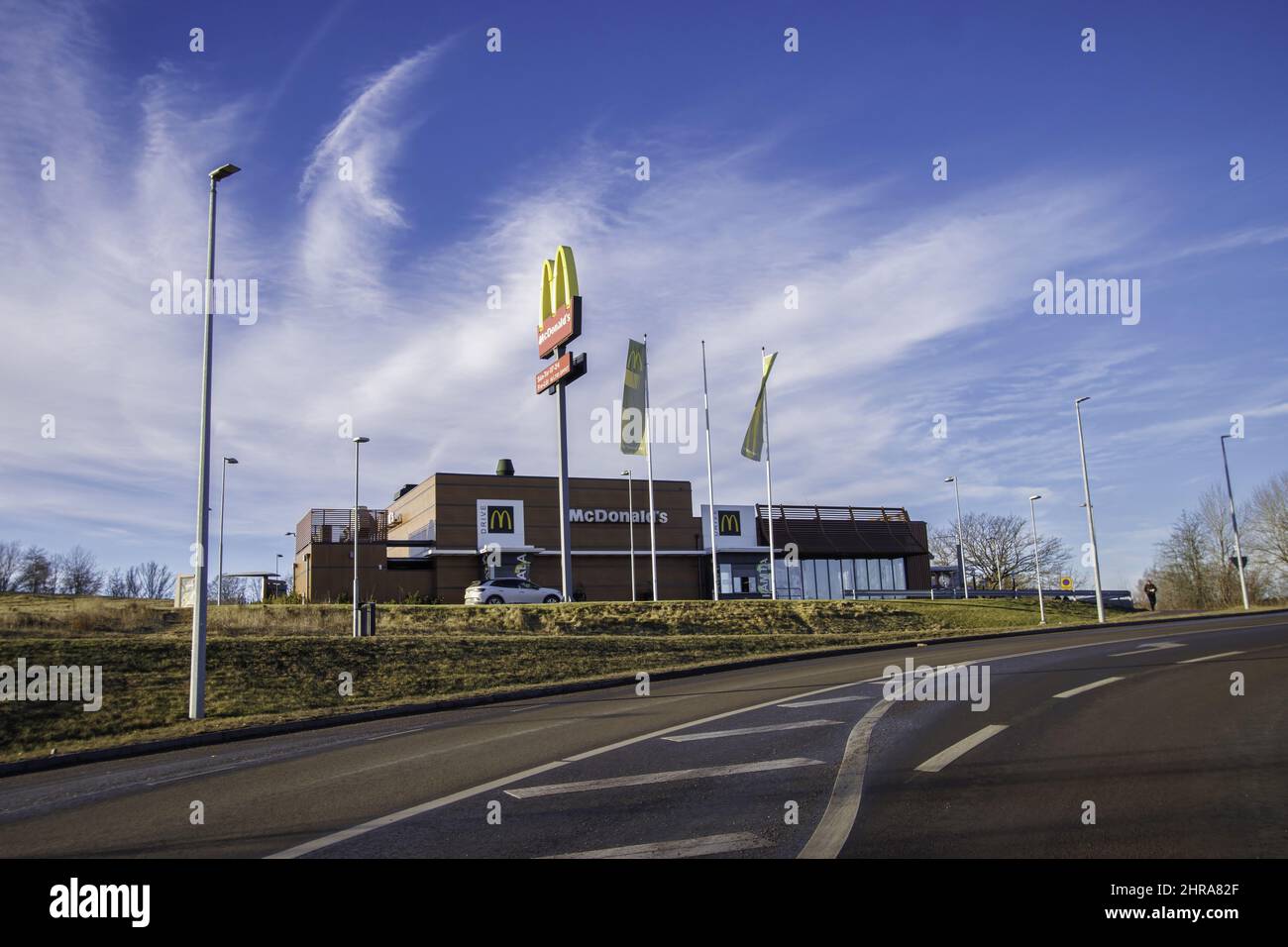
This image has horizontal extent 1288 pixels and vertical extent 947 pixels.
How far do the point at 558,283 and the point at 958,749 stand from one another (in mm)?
28238

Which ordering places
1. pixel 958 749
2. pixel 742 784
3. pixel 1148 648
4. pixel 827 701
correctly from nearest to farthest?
pixel 742 784
pixel 958 749
pixel 827 701
pixel 1148 648

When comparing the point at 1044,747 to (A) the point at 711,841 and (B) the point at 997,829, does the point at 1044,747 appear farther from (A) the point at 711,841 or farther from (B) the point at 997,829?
(A) the point at 711,841

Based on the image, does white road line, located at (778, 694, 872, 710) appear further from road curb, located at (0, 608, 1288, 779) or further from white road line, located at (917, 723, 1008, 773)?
road curb, located at (0, 608, 1288, 779)

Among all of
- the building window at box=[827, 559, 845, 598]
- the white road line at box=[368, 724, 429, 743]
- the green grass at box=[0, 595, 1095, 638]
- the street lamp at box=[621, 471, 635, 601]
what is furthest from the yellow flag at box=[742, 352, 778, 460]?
the white road line at box=[368, 724, 429, 743]

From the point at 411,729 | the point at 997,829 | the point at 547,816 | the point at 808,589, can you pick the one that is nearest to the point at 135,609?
the point at 411,729

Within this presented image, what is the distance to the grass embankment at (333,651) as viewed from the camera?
14.8 metres

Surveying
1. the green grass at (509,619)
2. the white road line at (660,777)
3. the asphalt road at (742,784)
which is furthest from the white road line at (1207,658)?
the green grass at (509,619)

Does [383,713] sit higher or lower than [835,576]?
lower

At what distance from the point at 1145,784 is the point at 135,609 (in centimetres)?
3173

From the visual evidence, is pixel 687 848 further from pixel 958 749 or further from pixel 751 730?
pixel 751 730

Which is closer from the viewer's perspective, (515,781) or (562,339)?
(515,781)

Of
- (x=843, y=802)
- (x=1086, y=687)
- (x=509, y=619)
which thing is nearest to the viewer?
(x=843, y=802)

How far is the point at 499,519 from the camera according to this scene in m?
54.1

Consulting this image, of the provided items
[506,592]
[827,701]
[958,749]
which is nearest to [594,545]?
[506,592]
